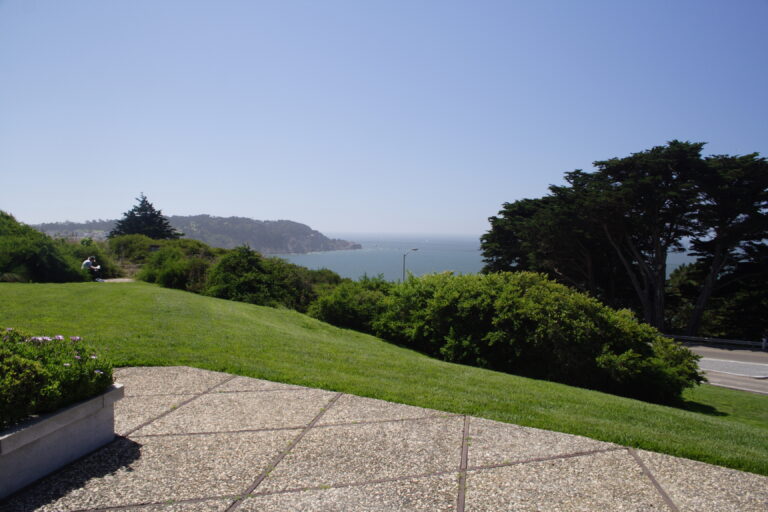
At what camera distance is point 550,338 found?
9.84 m

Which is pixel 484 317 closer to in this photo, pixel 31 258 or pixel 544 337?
pixel 544 337

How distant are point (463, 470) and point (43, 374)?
3.22 meters

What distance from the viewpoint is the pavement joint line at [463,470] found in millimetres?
2996

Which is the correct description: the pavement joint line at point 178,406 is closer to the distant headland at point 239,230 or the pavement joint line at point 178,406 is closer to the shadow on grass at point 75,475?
the shadow on grass at point 75,475

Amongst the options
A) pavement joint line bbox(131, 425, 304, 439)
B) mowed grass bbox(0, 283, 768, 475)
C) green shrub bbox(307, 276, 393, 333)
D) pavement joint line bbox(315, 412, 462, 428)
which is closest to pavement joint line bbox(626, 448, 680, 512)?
mowed grass bbox(0, 283, 768, 475)

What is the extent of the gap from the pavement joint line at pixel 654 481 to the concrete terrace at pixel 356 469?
13 mm

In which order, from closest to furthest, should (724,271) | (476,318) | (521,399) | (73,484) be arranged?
(73,484) → (521,399) → (476,318) → (724,271)

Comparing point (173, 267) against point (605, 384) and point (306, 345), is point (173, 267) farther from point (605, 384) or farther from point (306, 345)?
point (605, 384)

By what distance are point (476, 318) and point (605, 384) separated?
323 centimetres

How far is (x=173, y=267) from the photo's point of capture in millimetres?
17609

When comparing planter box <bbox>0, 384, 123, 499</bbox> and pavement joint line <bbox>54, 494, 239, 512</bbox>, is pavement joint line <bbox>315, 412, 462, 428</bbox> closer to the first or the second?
pavement joint line <bbox>54, 494, 239, 512</bbox>

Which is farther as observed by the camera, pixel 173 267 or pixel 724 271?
pixel 724 271

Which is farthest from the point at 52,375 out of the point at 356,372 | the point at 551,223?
the point at 551,223

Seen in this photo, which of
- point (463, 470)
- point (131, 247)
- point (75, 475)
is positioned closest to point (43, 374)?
point (75, 475)
